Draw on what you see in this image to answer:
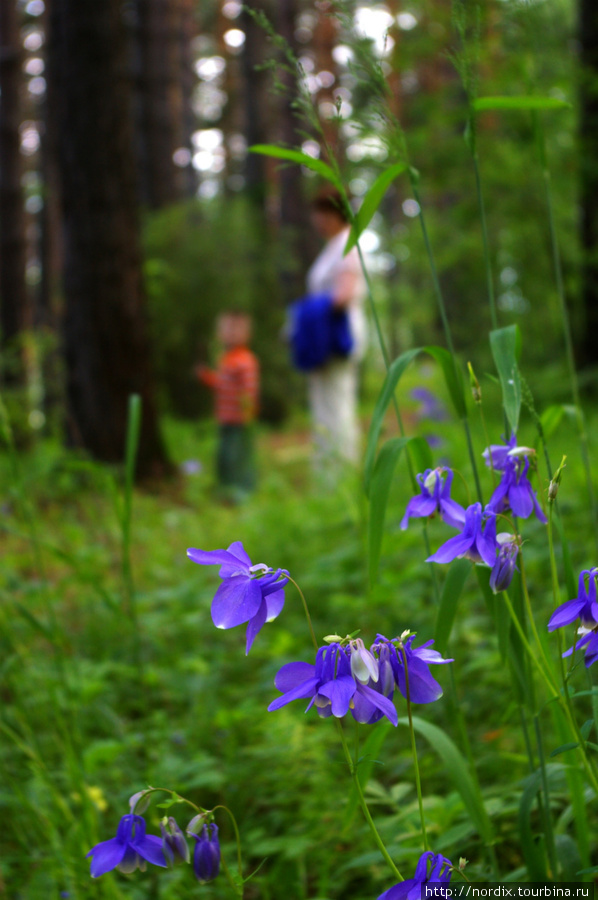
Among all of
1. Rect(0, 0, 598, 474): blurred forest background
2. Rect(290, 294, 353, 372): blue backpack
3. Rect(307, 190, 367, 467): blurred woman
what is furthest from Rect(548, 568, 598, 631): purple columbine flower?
Rect(290, 294, 353, 372): blue backpack

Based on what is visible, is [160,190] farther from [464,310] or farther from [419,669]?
[419,669]

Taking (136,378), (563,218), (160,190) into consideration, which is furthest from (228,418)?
(160,190)

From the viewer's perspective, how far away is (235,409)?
5938 millimetres

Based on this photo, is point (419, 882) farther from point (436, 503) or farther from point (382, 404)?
point (382, 404)

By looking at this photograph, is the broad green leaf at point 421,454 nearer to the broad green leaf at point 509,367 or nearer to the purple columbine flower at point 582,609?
the broad green leaf at point 509,367

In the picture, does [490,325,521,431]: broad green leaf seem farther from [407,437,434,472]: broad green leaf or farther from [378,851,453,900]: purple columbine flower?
[378,851,453,900]: purple columbine flower

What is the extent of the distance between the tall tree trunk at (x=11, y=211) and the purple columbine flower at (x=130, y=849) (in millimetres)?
8124

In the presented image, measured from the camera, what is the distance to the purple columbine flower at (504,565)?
729 mm

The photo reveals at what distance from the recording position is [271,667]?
2160 mm

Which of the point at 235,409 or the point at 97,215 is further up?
the point at 97,215

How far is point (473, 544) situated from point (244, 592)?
0.24 m

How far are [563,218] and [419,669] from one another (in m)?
7.29

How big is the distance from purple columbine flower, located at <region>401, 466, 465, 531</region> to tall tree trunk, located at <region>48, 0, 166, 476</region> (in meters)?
4.90

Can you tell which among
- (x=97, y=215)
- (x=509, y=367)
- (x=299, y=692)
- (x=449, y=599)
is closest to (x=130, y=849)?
(x=299, y=692)
